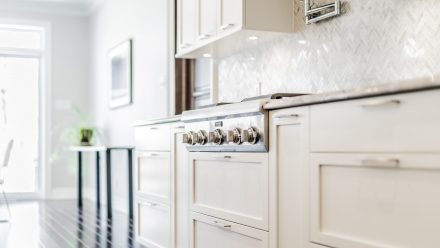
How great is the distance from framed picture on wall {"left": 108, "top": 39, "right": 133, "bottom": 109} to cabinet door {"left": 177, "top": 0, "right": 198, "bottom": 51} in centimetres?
253

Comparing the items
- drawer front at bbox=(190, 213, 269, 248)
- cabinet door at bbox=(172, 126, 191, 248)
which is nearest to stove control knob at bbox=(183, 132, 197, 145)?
cabinet door at bbox=(172, 126, 191, 248)

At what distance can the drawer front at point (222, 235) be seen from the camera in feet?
8.92

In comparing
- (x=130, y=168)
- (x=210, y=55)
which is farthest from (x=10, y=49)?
(x=210, y=55)

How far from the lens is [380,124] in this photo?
1938 millimetres

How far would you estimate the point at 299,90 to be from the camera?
3.63 meters

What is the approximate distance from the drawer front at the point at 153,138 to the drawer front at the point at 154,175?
0.04 metres

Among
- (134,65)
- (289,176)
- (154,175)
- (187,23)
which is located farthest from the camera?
(134,65)

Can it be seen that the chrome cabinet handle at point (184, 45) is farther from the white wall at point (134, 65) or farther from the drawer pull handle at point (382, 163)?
the drawer pull handle at point (382, 163)

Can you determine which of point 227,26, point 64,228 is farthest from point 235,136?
point 64,228

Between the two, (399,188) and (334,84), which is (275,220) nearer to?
(399,188)

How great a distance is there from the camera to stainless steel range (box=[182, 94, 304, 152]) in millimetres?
2664

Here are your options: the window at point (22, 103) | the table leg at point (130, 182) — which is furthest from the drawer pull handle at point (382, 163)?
the window at point (22, 103)

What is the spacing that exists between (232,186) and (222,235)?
0.90ft

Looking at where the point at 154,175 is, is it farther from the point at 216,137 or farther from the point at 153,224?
the point at 216,137
